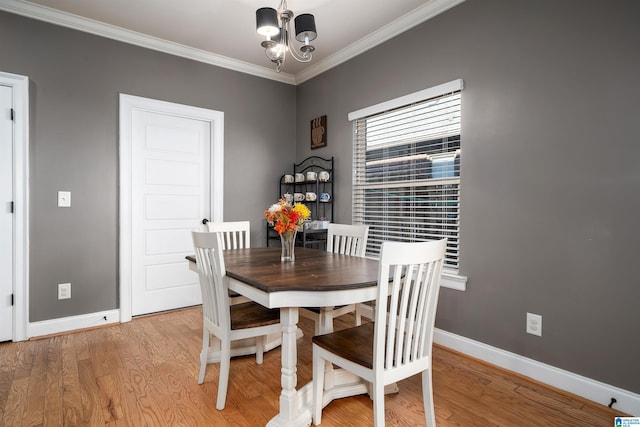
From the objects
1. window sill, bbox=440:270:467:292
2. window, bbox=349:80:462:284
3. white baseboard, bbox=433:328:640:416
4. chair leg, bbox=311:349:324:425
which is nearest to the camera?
chair leg, bbox=311:349:324:425

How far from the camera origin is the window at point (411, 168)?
8.76 ft

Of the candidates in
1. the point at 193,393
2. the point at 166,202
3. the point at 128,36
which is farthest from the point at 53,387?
the point at 128,36

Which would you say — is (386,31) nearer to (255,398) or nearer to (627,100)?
(627,100)

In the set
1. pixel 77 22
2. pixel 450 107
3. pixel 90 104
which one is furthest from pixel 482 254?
pixel 77 22

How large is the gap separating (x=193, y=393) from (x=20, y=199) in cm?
214

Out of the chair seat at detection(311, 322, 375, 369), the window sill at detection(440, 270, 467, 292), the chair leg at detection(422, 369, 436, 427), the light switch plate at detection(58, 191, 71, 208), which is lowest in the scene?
the chair leg at detection(422, 369, 436, 427)

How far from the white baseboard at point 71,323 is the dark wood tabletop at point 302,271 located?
1523 mm

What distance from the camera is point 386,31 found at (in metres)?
3.10

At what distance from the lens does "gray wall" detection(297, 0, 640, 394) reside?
1827mm

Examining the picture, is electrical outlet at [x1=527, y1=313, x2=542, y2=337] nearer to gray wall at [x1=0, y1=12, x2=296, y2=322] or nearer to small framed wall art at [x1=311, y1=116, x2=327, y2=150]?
small framed wall art at [x1=311, y1=116, x2=327, y2=150]

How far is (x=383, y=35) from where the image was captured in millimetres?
3141

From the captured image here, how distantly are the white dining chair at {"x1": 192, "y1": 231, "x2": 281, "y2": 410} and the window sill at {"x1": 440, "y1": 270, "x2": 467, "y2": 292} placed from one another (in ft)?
4.47

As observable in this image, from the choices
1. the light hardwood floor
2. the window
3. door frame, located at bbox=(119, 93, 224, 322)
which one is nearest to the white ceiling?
door frame, located at bbox=(119, 93, 224, 322)

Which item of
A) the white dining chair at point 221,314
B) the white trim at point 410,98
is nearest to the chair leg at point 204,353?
the white dining chair at point 221,314
